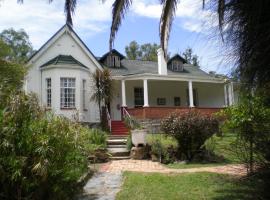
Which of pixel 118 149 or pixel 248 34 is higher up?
pixel 248 34

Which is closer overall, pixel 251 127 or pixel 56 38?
pixel 251 127

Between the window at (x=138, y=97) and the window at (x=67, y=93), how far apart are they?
5880 millimetres

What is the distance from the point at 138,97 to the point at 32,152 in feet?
77.9

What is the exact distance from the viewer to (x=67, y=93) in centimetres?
2522

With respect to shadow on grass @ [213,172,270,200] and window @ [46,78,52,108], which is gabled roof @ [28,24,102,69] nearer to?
window @ [46,78,52,108]

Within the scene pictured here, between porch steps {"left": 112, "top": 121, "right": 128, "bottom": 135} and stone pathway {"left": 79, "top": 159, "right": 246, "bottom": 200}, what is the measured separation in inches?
336

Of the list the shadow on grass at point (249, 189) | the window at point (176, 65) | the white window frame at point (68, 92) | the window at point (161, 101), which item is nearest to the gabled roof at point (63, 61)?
the white window frame at point (68, 92)

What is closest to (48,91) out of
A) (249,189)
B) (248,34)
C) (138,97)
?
(138,97)

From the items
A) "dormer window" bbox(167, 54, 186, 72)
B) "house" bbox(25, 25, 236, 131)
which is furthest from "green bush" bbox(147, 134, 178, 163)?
"dormer window" bbox(167, 54, 186, 72)

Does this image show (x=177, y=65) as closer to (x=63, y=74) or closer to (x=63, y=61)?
(x=63, y=61)

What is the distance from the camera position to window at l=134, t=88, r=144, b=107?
1175 inches

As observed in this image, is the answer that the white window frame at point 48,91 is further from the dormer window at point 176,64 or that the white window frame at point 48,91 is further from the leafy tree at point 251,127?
the leafy tree at point 251,127

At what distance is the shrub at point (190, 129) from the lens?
14625mm

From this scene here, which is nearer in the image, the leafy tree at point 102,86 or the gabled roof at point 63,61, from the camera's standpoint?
the leafy tree at point 102,86
